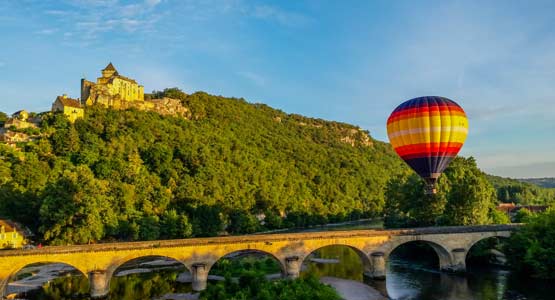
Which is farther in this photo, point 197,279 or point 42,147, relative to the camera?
point 42,147

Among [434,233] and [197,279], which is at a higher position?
[434,233]

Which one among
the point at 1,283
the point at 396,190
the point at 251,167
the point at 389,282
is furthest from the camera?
the point at 251,167

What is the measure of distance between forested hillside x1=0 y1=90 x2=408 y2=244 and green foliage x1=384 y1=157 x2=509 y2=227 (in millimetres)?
24165

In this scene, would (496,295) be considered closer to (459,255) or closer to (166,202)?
(459,255)

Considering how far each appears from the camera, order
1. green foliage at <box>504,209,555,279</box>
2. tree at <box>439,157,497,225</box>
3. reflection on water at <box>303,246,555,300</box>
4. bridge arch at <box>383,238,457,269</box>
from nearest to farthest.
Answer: reflection on water at <box>303,246,555,300</box> → green foliage at <box>504,209,555,279</box> → bridge arch at <box>383,238,457,269</box> → tree at <box>439,157,497,225</box>

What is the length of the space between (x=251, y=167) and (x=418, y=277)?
5360 cm

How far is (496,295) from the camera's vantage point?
29953 millimetres

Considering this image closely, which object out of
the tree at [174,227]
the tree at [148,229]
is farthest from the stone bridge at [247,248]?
the tree at [174,227]

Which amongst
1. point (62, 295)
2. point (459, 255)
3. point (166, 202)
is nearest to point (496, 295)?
point (459, 255)

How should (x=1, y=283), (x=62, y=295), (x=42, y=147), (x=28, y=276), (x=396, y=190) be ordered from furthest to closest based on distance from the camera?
(x=42, y=147) → (x=396, y=190) → (x=28, y=276) → (x=62, y=295) → (x=1, y=283)

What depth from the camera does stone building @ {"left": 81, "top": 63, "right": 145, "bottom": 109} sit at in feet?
270

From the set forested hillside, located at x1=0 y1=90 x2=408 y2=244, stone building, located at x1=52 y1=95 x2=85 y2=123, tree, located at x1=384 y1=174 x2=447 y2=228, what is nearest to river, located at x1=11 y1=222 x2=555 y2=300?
tree, located at x1=384 y1=174 x2=447 y2=228

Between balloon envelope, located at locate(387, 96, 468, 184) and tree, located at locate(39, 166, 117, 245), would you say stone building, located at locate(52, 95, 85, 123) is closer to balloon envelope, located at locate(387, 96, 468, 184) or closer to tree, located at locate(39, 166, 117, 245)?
tree, located at locate(39, 166, 117, 245)

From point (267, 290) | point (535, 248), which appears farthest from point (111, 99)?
point (535, 248)
